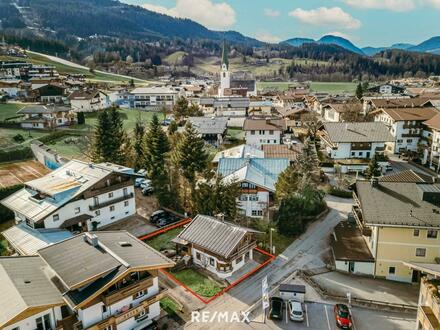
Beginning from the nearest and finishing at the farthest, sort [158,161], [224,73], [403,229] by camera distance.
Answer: [403,229] < [158,161] < [224,73]

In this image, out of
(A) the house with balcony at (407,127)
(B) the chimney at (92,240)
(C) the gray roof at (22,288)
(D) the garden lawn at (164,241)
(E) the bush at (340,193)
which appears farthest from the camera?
(A) the house with balcony at (407,127)

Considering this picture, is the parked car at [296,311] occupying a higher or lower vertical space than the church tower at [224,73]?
lower

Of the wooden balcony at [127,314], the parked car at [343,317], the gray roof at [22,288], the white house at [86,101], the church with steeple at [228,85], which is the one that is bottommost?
the parked car at [343,317]

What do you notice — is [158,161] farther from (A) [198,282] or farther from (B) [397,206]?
(B) [397,206]

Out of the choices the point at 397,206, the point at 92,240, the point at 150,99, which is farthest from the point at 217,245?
the point at 150,99

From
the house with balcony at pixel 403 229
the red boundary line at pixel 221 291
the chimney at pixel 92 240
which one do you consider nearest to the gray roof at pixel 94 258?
the chimney at pixel 92 240

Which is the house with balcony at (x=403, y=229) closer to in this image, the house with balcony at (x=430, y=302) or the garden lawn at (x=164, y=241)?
the house with balcony at (x=430, y=302)

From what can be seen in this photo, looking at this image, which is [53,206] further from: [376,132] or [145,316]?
[376,132]
